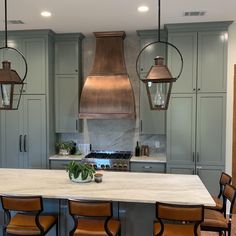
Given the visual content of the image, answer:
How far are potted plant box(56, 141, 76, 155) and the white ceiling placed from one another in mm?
1984

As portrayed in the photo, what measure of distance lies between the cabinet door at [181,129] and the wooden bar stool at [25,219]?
2306mm

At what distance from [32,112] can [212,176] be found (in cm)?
313

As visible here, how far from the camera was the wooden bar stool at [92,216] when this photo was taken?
7.72 feet

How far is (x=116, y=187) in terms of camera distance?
9.18ft

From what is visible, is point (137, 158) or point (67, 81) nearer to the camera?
point (137, 158)

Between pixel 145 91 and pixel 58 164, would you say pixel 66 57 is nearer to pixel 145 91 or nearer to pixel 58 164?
pixel 145 91

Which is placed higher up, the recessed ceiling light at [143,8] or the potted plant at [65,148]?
the recessed ceiling light at [143,8]

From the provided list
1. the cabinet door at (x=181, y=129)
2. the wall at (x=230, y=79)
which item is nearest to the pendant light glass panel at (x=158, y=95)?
the cabinet door at (x=181, y=129)

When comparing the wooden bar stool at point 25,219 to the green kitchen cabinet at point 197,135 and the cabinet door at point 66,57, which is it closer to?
the green kitchen cabinet at point 197,135

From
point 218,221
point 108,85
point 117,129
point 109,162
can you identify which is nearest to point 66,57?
point 108,85

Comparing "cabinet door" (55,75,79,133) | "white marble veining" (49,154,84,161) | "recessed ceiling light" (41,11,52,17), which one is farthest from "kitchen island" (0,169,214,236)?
"recessed ceiling light" (41,11,52,17)

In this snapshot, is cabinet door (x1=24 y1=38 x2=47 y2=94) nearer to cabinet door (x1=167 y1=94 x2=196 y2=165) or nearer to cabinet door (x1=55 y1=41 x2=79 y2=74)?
→ cabinet door (x1=55 y1=41 x2=79 y2=74)

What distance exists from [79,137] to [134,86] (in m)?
1.39

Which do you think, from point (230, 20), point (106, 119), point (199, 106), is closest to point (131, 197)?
point (199, 106)
